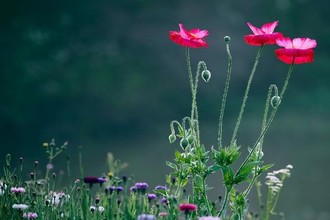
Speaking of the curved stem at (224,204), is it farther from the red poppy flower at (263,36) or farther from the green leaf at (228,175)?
the red poppy flower at (263,36)

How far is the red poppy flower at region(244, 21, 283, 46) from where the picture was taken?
13.1ft

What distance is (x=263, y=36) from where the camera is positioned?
3994mm

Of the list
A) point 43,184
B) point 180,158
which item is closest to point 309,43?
point 180,158

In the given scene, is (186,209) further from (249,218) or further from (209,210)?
(249,218)

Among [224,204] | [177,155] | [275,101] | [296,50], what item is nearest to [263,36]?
[296,50]

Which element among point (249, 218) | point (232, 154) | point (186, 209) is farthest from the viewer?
point (249, 218)

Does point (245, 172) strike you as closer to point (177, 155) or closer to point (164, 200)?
point (177, 155)

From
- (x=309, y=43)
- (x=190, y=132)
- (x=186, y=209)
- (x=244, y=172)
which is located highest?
(x=309, y=43)

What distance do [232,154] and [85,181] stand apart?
871 mm

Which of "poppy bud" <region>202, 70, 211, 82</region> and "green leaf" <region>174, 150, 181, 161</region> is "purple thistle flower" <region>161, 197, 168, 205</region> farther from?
"poppy bud" <region>202, 70, 211, 82</region>

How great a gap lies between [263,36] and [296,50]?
0.22 m

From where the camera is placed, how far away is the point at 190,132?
412cm

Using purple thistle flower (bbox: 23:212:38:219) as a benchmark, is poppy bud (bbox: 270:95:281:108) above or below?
above

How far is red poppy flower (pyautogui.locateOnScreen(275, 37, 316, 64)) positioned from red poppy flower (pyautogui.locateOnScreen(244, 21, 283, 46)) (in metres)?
0.05
